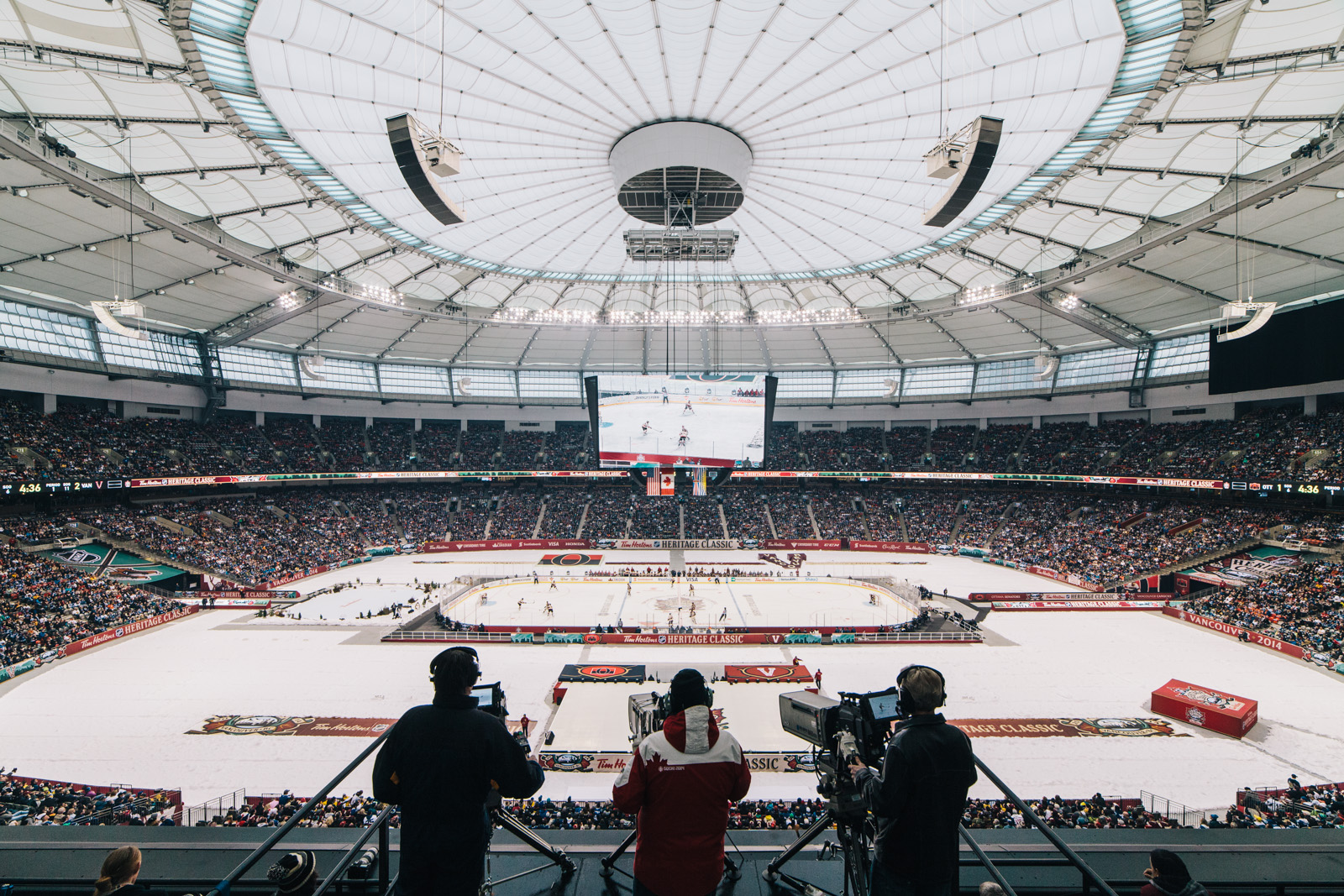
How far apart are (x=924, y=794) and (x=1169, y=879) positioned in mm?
1513

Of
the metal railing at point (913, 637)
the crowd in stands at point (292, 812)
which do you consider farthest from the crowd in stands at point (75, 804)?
the metal railing at point (913, 637)

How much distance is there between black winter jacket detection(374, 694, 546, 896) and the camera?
129 inches

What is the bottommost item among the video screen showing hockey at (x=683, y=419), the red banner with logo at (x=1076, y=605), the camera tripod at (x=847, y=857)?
the red banner with logo at (x=1076, y=605)

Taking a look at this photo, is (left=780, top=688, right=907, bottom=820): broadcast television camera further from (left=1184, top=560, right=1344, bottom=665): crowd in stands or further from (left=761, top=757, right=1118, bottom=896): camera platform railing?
(left=1184, top=560, right=1344, bottom=665): crowd in stands

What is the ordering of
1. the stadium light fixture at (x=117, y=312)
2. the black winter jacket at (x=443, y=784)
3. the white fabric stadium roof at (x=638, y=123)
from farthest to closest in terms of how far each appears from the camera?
the stadium light fixture at (x=117, y=312), the white fabric stadium roof at (x=638, y=123), the black winter jacket at (x=443, y=784)

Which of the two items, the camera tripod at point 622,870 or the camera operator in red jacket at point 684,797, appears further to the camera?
the camera tripod at point 622,870

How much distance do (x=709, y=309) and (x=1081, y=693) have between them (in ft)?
114

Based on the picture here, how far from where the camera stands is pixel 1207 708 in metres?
20.2

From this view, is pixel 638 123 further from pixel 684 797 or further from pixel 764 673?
pixel 684 797

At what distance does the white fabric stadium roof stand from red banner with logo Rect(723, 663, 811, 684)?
20522 mm

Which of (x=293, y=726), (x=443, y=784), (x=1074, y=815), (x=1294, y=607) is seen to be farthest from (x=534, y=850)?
(x=1294, y=607)

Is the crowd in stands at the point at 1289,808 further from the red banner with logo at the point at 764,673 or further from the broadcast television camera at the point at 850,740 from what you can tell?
the broadcast television camera at the point at 850,740

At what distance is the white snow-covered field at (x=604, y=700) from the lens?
1722 cm

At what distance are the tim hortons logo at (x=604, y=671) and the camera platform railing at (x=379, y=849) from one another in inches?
783
